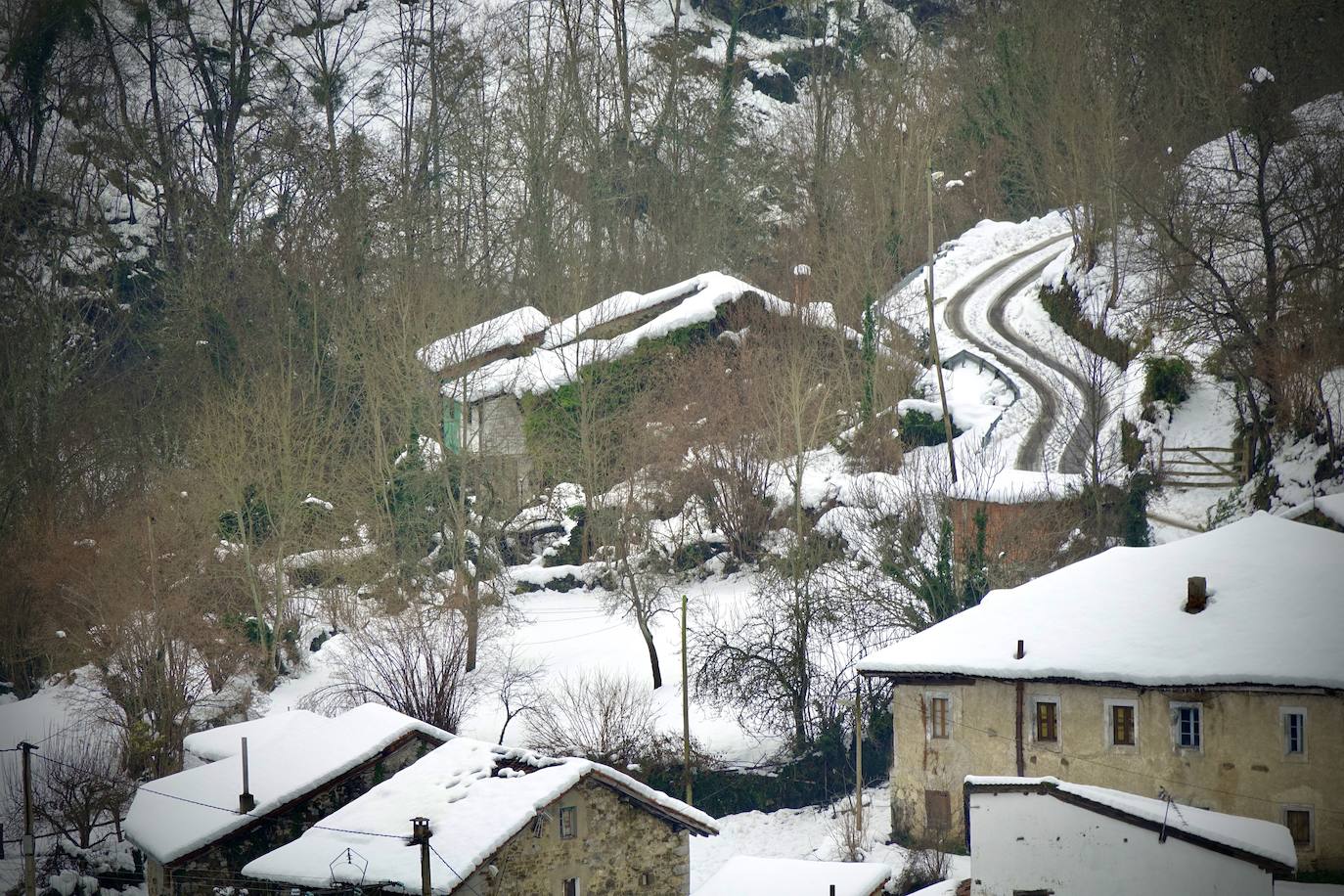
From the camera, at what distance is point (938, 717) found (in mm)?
26562

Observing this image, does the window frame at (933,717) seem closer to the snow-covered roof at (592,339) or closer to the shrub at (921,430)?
the shrub at (921,430)

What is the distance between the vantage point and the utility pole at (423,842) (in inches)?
719

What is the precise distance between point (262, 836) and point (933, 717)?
12669 mm

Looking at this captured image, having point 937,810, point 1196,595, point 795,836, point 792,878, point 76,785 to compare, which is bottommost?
point 795,836

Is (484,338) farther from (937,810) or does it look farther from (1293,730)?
(1293,730)

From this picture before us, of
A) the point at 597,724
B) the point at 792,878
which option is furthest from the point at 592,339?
the point at 792,878

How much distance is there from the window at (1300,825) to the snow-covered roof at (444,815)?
9959 millimetres

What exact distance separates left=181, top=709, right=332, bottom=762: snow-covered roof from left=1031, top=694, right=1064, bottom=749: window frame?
13.3 m

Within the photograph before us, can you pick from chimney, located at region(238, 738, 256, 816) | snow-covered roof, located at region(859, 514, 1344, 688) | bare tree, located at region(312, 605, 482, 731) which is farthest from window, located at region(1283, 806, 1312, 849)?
bare tree, located at region(312, 605, 482, 731)

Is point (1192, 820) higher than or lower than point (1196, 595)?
lower

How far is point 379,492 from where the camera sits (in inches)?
1554

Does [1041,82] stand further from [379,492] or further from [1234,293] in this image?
[379,492]

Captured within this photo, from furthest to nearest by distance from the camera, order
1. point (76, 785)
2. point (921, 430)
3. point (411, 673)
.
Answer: point (921, 430), point (411, 673), point (76, 785)

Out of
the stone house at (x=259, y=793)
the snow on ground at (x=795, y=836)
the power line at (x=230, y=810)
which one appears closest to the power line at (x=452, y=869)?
the power line at (x=230, y=810)
